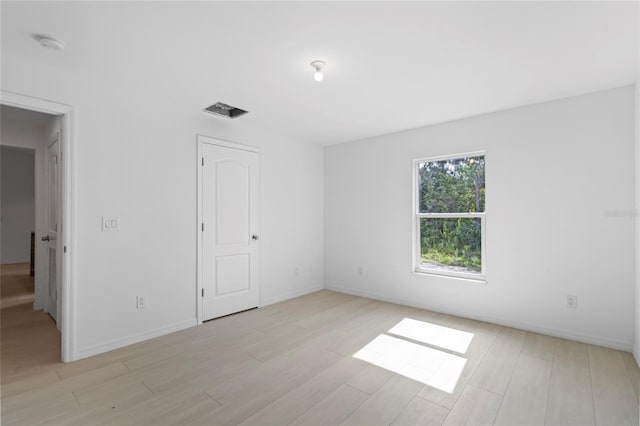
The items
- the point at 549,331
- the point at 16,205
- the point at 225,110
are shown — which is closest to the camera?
the point at 549,331

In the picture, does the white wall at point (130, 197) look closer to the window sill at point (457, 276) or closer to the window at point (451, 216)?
the window at point (451, 216)

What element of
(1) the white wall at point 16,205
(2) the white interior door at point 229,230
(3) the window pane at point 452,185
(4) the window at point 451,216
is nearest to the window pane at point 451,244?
(4) the window at point 451,216

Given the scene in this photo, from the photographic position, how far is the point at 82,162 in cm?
266

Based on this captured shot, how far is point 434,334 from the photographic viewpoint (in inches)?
124

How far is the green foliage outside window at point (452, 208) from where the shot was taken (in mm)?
3670

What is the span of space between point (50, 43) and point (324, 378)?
309 cm

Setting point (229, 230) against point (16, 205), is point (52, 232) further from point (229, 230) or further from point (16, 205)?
point (16, 205)

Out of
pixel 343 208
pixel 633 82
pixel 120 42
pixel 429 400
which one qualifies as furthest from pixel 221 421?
pixel 633 82

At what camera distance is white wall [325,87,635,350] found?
279cm

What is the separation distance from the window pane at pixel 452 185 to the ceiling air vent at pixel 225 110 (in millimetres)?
2472

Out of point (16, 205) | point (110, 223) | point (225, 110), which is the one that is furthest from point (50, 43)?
point (16, 205)

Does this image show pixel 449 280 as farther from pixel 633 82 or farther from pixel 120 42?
pixel 120 42

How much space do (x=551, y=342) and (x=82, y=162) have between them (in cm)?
467

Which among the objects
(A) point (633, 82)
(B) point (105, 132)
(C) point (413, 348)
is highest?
(A) point (633, 82)
